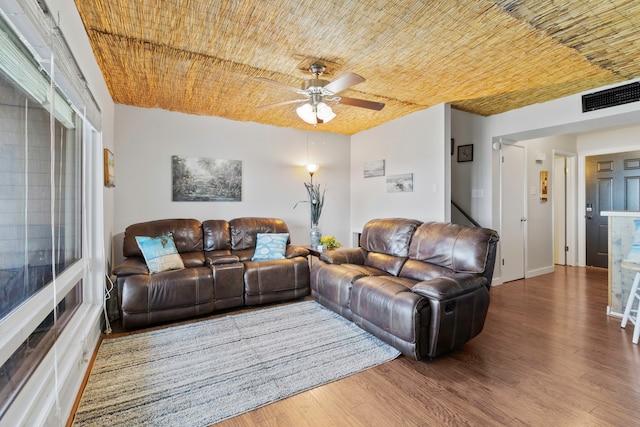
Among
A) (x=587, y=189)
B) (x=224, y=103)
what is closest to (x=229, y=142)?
(x=224, y=103)

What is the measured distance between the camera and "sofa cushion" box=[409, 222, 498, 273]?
2502 mm

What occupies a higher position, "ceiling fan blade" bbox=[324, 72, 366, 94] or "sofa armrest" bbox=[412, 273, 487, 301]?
"ceiling fan blade" bbox=[324, 72, 366, 94]

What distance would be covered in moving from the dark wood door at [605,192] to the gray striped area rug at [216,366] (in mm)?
5348

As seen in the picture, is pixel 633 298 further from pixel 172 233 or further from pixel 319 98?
pixel 172 233

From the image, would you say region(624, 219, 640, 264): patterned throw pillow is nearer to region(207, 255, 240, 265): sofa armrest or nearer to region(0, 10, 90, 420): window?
region(207, 255, 240, 265): sofa armrest

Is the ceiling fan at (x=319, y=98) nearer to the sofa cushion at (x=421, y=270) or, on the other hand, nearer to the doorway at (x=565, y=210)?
the sofa cushion at (x=421, y=270)

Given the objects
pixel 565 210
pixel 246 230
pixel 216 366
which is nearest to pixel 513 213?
pixel 565 210

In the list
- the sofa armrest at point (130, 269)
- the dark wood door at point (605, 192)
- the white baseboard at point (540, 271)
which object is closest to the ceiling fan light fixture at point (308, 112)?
the sofa armrest at point (130, 269)

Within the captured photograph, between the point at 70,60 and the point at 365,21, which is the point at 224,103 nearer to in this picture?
the point at 70,60

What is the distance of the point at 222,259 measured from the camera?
3.36 m

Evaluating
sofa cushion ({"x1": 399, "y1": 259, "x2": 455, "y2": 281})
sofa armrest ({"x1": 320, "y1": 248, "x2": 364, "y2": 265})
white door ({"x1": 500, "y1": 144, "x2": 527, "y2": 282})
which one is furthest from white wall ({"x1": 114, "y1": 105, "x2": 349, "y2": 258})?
white door ({"x1": 500, "y1": 144, "x2": 527, "y2": 282})

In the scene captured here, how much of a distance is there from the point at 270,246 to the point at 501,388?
8.98 feet

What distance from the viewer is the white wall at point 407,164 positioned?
147 inches

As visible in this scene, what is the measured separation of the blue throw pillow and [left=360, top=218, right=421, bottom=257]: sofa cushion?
105 centimetres
